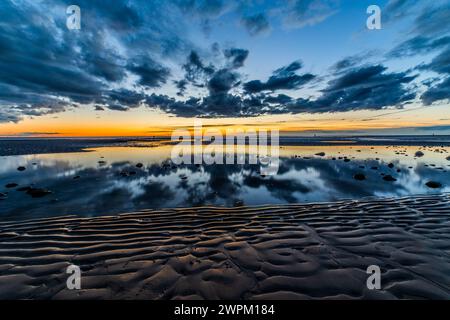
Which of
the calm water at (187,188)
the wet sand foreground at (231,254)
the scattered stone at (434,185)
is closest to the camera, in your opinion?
the wet sand foreground at (231,254)

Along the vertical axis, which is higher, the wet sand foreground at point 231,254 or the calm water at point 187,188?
the calm water at point 187,188

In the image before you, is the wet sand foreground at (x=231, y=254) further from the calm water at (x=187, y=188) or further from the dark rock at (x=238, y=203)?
the calm water at (x=187, y=188)

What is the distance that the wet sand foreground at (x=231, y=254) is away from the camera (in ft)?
12.9

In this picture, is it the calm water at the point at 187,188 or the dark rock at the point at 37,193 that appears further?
the dark rock at the point at 37,193

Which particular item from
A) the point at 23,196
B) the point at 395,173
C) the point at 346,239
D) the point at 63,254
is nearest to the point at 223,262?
the point at 346,239

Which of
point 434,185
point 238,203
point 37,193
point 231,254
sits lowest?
point 231,254

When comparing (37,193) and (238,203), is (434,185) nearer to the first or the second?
(238,203)

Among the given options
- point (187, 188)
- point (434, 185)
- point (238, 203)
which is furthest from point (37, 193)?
point (434, 185)

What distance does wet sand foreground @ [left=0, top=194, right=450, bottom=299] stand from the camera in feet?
12.9

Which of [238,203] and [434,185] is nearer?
[238,203]

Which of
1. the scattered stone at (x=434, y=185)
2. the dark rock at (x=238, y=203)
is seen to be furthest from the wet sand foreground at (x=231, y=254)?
the scattered stone at (x=434, y=185)

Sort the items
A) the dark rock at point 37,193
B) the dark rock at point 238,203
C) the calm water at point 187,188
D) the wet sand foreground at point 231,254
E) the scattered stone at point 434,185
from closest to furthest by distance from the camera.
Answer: the wet sand foreground at point 231,254, the calm water at point 187,188, the dark rock at point 238,203, the dark rock at point 37,193, the scattered stone at point 434,185

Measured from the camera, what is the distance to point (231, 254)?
5.18 metres

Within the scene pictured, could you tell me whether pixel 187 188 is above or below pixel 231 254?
above
